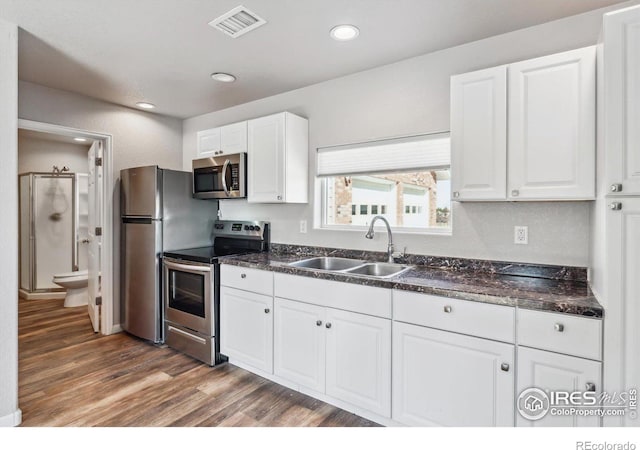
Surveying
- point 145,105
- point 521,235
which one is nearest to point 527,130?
point 521,235

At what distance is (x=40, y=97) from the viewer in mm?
3066

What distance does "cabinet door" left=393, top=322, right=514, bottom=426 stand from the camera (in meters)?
1.62

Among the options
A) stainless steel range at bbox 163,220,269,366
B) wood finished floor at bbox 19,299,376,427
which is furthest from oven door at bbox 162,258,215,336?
wood finished floor at bbox 19,299,376,427

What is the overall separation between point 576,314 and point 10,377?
295cm

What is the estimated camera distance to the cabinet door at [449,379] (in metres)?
1.62

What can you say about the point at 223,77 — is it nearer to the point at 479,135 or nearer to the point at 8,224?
the point at 8,224

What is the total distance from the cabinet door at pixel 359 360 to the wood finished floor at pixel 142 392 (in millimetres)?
151

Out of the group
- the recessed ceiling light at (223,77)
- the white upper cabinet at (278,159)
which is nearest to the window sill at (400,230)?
the white upper cabinet at (278,159)

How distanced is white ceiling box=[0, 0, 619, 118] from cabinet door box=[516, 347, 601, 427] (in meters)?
1.76

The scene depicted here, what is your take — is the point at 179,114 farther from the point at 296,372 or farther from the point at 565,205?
the point at 565,205

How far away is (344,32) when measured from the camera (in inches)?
84.7

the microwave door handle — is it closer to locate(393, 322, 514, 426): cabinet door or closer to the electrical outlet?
locate(393, 322, 514, 426): cabinet door

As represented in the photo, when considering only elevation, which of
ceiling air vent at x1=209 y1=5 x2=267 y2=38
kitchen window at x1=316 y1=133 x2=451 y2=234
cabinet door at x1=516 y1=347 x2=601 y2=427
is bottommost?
cabinet door at x1=516 y1=347 x2=601 y2=427

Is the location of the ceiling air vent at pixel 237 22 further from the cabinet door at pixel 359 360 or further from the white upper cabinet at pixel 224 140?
the cabinet door at pixel 359 360
